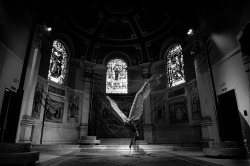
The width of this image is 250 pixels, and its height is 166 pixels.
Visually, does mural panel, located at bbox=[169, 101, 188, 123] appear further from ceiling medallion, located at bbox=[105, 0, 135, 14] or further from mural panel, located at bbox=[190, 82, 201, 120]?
ceiling medallion, located at bbox=[105, 0, 135, 14]

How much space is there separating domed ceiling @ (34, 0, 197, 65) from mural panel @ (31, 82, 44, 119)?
16.4ft

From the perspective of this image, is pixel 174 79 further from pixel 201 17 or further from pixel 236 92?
pixel 236 92

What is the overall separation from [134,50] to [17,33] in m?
12.0

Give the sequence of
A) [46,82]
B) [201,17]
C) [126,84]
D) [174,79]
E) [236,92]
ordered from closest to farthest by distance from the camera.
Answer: [236,92]
[201,17]
[46,82]
[174,79]
[126,84]

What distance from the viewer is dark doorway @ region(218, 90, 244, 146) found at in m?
7.65

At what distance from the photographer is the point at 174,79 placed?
580 inches

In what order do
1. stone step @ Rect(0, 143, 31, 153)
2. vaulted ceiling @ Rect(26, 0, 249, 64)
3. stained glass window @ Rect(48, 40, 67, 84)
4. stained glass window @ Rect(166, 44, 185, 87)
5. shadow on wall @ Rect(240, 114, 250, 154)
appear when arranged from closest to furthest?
stone step @ Rect(0, 143, 31, 153), shadow on wall @ Rect(240, 114, 250, 154), stained glass window @ Rect(48, 40, 67, 84), stained glass window @ Rect(166, 44, 185, 87), vaulted ceiling @ Rect(26, 0, 249, 64)

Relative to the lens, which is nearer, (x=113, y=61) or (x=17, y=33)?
(x=17, y=33)

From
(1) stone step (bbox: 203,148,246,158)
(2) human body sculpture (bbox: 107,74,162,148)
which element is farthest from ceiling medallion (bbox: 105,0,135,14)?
(1) stone step (bbox: 203,148,246,158)

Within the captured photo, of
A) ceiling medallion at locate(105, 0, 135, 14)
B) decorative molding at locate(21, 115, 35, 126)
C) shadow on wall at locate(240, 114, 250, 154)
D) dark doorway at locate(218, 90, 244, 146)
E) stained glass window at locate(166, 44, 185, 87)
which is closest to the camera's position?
shadow on wall at locate(240, 114, 250, 154)

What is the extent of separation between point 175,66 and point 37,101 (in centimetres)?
1118

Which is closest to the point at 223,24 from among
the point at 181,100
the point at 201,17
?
the point at 201,17

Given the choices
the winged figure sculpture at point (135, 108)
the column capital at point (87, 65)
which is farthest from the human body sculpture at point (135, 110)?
the column capital at point (87, 65)

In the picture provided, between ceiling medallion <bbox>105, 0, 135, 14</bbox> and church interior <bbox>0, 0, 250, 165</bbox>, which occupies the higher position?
ceiling medallion <bbox>105, 0, 135, 14</bbox>
